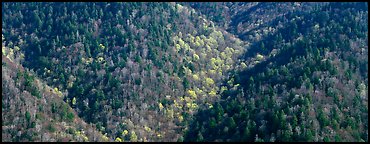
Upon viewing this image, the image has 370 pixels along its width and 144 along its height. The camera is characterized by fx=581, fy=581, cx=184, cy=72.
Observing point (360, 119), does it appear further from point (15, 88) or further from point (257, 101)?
point (15, 88)

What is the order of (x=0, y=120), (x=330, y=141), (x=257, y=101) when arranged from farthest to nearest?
(x=257, y=101), (x=0, y=120), (x=330, y=141)

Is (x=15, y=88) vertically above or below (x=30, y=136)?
above

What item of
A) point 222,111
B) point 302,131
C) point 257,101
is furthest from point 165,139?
point 302,131

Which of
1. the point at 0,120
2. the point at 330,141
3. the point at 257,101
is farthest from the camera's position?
the point at 257,101

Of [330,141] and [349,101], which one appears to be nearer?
[330,141]

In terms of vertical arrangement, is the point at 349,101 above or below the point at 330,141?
above

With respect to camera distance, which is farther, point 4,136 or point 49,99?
point 49,99

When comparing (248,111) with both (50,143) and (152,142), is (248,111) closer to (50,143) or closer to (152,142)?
(152,142)

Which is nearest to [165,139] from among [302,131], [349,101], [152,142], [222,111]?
[152,142]

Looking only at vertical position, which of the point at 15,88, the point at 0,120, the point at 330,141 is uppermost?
the point at 15,88
